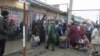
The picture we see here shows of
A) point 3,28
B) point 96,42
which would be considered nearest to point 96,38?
point 96,42

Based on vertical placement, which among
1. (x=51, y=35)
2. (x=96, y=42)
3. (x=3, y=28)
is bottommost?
(x=96, y=42)

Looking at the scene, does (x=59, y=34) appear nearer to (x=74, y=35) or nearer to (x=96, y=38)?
(x=74, y=35)

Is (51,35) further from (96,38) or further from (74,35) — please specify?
(96,38)

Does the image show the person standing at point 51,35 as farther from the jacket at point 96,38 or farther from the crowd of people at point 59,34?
the jacket at point 96,38

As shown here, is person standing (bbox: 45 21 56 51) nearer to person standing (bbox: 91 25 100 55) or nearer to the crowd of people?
the crowd of people

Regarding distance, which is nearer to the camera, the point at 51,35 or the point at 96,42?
the point at 96,42

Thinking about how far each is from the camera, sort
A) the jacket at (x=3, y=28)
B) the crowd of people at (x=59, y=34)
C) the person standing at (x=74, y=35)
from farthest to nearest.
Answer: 1. the person standing at (x=74, y=35)
2. the crowd of people at (x=59, y=34)
3. the jacket at (x=3, y=28)

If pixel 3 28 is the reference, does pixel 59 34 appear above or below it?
below

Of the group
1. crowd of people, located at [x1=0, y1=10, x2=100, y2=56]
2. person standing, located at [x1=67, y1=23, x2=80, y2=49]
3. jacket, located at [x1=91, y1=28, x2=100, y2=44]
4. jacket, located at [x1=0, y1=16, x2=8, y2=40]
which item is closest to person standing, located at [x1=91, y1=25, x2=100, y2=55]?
jacket, located at [x1=91, y1=28, x2=100, y2=44]

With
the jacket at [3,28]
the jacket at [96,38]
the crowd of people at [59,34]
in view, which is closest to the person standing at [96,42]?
the jacket at [96,38]

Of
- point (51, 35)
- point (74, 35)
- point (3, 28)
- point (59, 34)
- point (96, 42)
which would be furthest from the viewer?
point (59, 34)

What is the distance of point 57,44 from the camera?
1605 cm

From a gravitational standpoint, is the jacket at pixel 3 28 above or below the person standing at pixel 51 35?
above

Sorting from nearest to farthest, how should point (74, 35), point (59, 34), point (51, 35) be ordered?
1. point (51, 35)
2. point (74, 35)
3. point (59, 34)
